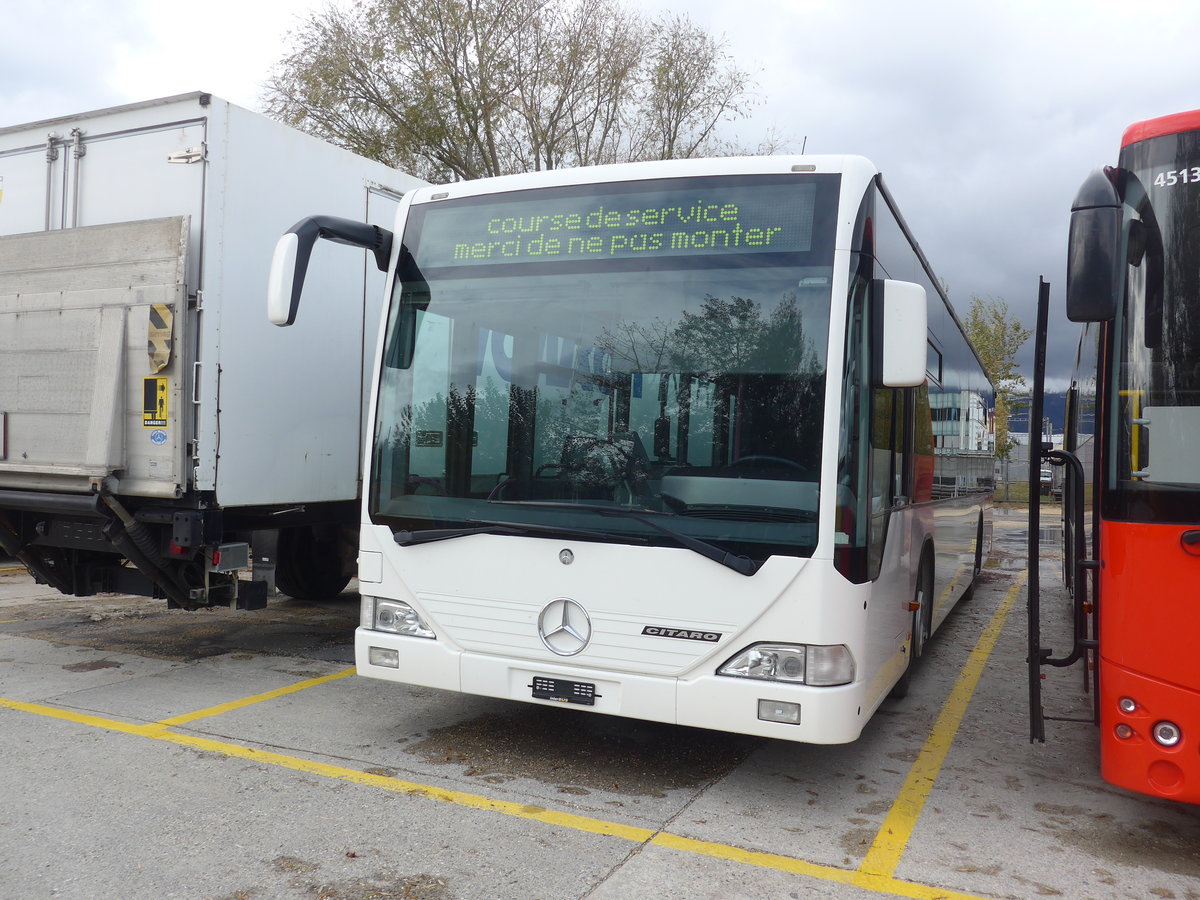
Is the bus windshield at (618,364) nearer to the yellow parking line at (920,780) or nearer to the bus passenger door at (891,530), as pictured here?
the bus passenger door at (891,530)

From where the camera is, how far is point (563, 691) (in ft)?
15.2

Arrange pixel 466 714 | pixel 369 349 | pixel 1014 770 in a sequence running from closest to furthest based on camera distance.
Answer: pixel 1014 770, pixel 466 714, pixel 369 349

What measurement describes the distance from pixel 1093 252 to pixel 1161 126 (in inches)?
26.9

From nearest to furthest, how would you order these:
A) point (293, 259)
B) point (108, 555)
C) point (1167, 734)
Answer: point (1167, 734) → point (293, 259) → point (108, 555)

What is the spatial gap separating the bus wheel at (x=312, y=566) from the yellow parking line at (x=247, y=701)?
179cm

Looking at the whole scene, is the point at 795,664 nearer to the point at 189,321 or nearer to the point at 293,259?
the point at 293,259

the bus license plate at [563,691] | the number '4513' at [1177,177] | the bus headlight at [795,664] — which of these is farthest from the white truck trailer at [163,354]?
the number '4513' at [1177,177]

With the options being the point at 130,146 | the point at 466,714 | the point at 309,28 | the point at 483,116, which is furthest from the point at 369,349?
Answer: the point at 309,28

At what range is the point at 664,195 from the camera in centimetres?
476

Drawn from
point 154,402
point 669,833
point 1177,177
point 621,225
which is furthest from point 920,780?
point 154,402

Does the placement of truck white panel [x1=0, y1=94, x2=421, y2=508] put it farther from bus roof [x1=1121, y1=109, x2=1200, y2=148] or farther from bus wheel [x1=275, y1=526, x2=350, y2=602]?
bus roof [x1=1121, y1=109, x2=1200, y2=148]

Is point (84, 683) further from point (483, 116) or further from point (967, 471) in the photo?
point (483, 116)

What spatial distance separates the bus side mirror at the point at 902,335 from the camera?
14.4 ft

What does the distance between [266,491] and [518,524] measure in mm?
2558
